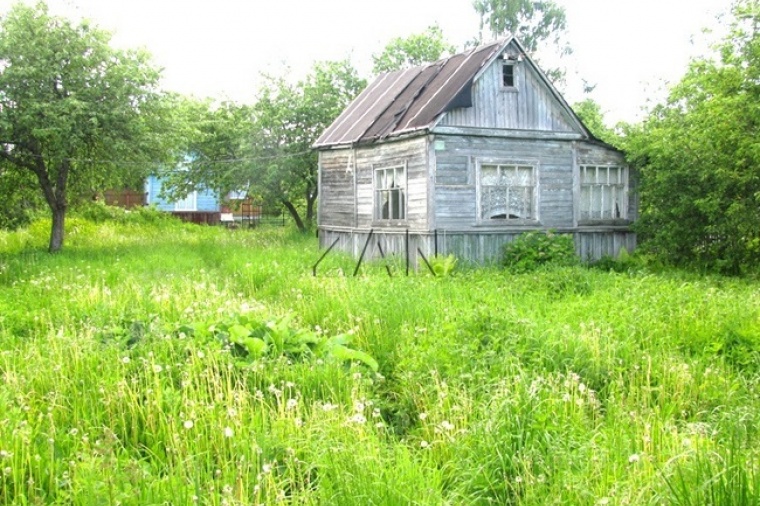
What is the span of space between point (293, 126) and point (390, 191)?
1180 centimetres

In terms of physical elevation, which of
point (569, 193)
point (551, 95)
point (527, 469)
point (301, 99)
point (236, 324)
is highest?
point (301, 99)

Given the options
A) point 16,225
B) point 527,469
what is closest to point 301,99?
point 16,225

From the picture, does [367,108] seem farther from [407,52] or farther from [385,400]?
[385,400]

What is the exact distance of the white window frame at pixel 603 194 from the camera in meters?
17.6

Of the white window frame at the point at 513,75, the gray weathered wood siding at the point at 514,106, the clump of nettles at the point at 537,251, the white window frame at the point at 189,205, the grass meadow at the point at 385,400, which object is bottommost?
the grass meadow at the point at 385,400

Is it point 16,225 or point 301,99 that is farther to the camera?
point 301,99

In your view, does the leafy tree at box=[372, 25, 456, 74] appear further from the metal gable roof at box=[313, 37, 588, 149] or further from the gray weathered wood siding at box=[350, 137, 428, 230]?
the gray weathered wood siding at box=[350, 137, 428, 230]

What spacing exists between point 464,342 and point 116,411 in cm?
335

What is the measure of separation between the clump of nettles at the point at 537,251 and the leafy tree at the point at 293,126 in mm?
13301

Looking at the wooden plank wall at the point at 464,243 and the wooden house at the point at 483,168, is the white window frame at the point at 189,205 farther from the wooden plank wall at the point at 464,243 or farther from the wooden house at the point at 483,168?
the wooden house at the point at 483,168

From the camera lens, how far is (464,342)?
679 centimetres

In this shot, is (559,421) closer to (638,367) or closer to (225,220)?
(638,367)

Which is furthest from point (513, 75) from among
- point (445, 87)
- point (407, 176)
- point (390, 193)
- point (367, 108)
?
point (367, 108)

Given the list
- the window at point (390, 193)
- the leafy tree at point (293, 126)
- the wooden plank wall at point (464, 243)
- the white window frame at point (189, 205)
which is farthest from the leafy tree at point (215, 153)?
the white window frame at point (189, 205)
